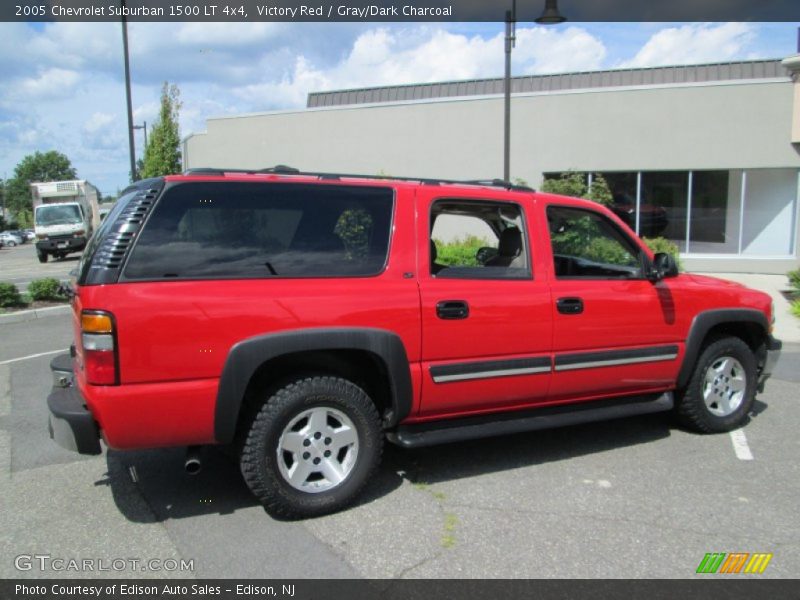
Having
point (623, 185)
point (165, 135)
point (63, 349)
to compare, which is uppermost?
point (165, 135)

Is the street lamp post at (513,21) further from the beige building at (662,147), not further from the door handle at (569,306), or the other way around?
the door handle at (569,306)

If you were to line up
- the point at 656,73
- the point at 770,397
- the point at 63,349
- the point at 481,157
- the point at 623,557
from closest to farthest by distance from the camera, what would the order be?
the point at 623,557 → the point at 770,397 → the point at 63,349 → the point at 481,157 → the point at 656,73

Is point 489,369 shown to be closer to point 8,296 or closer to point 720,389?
point 720,389

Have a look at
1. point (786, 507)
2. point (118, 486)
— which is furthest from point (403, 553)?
point (786, 507)

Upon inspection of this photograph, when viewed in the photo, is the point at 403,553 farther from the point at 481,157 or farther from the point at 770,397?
the point at 481,157

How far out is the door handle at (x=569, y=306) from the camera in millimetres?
4301

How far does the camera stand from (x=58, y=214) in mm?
25875

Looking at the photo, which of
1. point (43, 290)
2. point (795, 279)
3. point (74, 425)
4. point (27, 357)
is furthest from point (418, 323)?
point (795, 279)

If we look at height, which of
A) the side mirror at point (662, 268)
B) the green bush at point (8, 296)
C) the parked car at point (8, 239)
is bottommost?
the parked car at point (8, 239)

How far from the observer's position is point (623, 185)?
17297 mm

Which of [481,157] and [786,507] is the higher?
[481,157]

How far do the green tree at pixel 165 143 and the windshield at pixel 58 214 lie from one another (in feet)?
26.2

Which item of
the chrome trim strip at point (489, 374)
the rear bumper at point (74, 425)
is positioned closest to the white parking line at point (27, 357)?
the rear bumper at point (74, 425)
